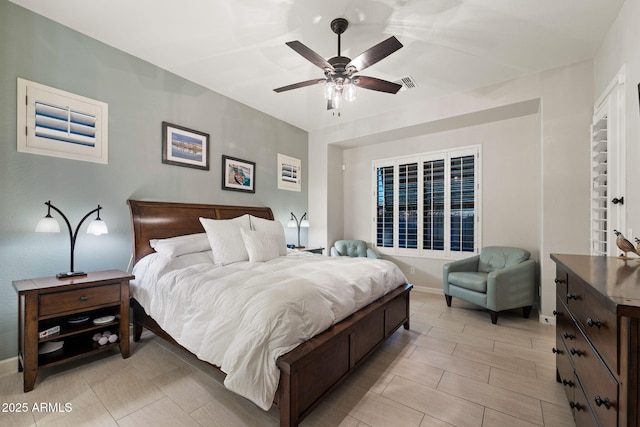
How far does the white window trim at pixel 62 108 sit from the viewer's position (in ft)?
7.84

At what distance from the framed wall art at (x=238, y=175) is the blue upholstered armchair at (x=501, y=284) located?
10.9 feet

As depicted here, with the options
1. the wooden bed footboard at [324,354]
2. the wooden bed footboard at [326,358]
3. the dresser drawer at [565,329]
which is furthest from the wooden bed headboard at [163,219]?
the dresser drawer at [565,329]

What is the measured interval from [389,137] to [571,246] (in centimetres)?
307

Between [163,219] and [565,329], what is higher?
[163,219]

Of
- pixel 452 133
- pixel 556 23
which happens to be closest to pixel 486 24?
pixel 556 23

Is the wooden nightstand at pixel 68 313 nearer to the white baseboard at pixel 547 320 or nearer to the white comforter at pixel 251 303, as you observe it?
the white comforter at pixel 251 303

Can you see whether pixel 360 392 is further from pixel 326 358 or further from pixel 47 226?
pixel 47 226

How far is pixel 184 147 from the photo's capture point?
140 inches

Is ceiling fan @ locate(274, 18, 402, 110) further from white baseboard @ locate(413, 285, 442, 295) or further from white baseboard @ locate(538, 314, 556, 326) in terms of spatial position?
white baseboard @ locate(413, 285, 442, 295)

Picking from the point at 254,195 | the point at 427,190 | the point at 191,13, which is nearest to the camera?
the point at 191,13

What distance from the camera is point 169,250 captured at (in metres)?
2.81

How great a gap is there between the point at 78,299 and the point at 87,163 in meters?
1.36

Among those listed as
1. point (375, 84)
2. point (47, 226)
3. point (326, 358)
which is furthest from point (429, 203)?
point (47, 226)

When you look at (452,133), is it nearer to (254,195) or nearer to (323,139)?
(323,139)
